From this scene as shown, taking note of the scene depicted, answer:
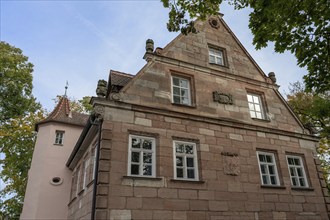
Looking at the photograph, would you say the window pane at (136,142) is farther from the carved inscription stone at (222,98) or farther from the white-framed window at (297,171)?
the white-framed window at (297,171)

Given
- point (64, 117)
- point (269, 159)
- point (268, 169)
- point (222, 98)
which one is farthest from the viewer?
point (64, 117)

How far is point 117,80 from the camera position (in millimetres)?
9820

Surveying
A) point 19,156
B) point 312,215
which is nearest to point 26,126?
point 19,156

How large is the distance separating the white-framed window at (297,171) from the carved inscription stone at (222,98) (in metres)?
3.54

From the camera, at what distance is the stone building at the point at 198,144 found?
7.95 metres

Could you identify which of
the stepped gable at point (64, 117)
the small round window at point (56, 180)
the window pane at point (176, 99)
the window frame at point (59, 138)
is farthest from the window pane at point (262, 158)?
the window frame at point (59, 138)

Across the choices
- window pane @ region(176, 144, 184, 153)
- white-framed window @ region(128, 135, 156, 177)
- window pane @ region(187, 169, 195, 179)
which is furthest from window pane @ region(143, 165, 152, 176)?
window pane @ region(187, 169, 195, 179)

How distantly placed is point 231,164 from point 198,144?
1.47 meters

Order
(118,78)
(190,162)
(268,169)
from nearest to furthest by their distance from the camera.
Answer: (190,162), (118,78), (268,169)

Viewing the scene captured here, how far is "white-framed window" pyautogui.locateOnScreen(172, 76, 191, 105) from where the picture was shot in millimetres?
10356

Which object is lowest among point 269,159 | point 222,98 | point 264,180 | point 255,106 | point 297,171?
point 264,180

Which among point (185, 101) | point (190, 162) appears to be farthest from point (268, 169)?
Answer: point (185, 101)

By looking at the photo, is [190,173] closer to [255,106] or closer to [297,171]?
[255,106]

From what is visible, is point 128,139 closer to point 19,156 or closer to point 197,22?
point 197,22
